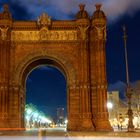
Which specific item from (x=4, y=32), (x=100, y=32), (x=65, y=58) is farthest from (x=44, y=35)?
(x=100, y=32)

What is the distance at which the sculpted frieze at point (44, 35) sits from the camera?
50.0 m

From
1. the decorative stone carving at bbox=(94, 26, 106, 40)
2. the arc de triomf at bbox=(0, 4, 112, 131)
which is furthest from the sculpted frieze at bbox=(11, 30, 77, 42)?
the decorative stone carving at bbox=(94, 26, 106, 40)

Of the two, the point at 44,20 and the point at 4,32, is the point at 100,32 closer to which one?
the point at 44,20

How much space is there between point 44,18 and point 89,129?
14.9 metres

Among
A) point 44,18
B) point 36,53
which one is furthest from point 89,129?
point 44,18

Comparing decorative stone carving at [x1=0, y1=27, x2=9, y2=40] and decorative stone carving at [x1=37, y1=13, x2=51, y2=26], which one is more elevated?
decorative stone carving at [x1=37, y1=13, x2=51, y2=26]

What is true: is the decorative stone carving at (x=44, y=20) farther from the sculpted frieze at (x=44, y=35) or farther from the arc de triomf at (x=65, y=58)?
the sculpted frieze at (x=44, y=35)

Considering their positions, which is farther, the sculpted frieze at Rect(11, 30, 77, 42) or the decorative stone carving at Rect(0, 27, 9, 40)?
the sculpted frieze at Rect(11, 30, 77, 42)

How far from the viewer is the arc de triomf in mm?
47844

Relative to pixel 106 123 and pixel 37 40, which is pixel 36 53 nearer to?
pixel 37 40

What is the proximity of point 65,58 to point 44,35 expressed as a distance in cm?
392

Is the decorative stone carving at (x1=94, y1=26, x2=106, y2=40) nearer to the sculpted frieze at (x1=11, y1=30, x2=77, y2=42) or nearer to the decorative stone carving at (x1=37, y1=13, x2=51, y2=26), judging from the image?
the sculpted frieze at (x1=11, y1=30, x2=77, y2=42)

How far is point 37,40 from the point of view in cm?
5000

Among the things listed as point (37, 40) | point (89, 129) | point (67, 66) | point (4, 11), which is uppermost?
point (4, 11)
